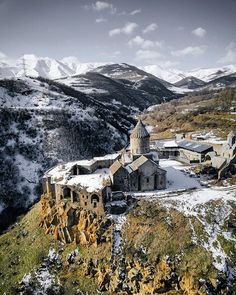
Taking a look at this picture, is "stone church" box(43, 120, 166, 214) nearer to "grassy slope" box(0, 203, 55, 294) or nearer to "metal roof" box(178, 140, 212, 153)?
"grassy slope" box(0, 203, 55, 294)

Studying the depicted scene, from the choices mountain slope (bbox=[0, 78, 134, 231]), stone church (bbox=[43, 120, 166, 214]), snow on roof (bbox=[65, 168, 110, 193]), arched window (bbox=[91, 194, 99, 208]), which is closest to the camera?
arched window (bbox=[91, 194, 99, 208])

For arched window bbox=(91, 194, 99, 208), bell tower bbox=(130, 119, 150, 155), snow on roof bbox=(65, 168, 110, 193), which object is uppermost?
bell tower bbox=(130, 119, 150, 155)

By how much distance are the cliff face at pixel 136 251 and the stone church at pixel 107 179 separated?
1995mm

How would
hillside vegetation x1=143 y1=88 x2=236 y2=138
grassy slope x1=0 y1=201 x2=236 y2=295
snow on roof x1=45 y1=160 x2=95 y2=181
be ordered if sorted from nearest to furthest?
grassy slope x1=0 y1=201 x2=236 y2=295 → snow on roof x1=45 y1=160 x2=95 y2=181 → hillside vegetation x1=143 y1=88 x2=236 y2=138

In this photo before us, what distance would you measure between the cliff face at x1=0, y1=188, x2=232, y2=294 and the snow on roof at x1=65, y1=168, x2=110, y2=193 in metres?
3.20

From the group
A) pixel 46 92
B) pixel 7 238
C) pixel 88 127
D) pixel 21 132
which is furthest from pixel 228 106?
pixel 7 238

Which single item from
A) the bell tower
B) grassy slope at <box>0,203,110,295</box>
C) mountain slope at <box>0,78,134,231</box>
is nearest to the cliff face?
grassy slope at <box>0,203,110,295</box>

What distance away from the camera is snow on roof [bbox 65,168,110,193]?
4028cm

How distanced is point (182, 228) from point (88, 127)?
56.8 m

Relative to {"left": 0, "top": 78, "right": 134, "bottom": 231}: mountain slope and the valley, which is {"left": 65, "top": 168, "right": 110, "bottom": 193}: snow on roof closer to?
the valley

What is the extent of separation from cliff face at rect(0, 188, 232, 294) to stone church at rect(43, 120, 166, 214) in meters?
1.99

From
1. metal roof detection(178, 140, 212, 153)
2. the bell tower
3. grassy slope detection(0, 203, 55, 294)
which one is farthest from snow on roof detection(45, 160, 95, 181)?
metal roof detection(178, 140, 212, 153)

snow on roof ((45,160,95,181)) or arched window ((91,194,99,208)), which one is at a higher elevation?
snow on roof ((45,160,95,181))

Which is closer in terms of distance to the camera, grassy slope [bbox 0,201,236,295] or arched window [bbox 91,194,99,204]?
grassy slope [bbox 0,201,236,295]
